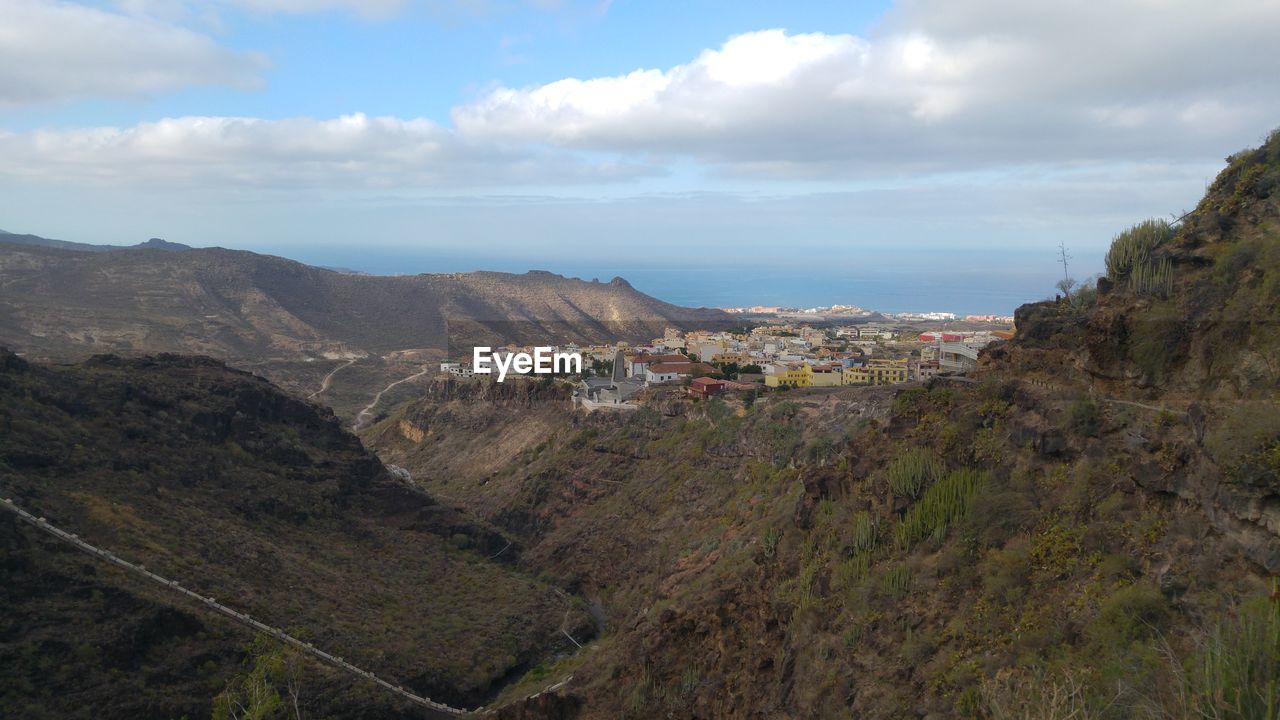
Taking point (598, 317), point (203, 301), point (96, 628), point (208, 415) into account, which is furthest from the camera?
point (598, 317)

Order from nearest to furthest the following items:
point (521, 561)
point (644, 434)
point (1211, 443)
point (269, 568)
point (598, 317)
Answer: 1. point (1211, 443)
2. point (269, 568)
3. point (521, 561)
4. point (644, 434)
5. point (598, 317)

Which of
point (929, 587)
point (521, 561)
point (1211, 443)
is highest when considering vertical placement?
point (1211, 443)

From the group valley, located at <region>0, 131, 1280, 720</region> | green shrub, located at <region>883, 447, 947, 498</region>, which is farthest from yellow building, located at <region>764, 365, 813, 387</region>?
green shrub, located at <region>883, 447, 947, 498</region>

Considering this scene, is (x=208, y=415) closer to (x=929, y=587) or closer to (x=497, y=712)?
(x=497, y=712)

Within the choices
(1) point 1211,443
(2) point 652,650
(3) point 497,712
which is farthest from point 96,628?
(1) point 1211,443

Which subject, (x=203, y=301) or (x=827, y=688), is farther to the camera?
(x=203, y=301)

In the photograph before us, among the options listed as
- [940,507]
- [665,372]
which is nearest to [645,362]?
[665,372]

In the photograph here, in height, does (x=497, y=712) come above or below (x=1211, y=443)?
below
